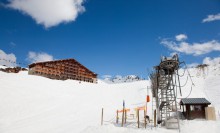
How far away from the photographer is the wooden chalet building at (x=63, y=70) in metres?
65.1

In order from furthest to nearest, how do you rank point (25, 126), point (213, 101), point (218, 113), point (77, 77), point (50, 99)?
point (77, 77), point (213, 101), point (50, 99), point (218, 113), point (25, 126)

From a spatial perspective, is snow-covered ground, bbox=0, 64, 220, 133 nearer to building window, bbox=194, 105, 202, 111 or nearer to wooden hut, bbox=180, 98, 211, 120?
wooden hut, bbox=180, 98, 211, 120

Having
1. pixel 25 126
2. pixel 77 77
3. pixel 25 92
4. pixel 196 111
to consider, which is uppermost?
pixel 77 77

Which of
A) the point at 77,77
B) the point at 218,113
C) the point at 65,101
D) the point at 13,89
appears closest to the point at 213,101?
the point at 218,113

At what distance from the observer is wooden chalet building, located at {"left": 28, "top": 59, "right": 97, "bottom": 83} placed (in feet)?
214

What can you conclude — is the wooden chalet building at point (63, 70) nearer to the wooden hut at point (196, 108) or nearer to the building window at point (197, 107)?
the wooden hut at point (196, 108)

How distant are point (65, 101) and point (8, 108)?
10257mm

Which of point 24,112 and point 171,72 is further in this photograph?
point 24,112

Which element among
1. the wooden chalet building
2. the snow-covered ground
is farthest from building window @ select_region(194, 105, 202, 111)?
the wooden chalet building

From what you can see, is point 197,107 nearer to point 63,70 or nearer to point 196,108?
point 196,108

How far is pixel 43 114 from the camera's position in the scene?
94.3 feet

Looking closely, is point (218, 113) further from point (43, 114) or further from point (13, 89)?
point (13, 89)

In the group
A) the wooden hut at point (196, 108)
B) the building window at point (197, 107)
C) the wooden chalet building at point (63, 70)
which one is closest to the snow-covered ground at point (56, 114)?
the wooden hut at point (196, 108)

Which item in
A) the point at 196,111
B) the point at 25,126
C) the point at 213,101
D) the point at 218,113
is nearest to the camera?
the point at 25,126
